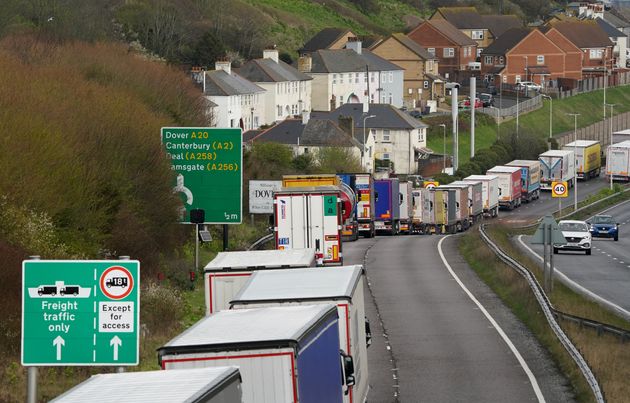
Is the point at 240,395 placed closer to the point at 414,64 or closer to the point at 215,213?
the point at 215,213

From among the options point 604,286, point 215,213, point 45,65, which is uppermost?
point 45,65

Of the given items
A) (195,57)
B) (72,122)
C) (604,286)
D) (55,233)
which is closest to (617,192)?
(195,57)

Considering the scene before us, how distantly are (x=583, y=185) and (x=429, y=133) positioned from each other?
755 inches

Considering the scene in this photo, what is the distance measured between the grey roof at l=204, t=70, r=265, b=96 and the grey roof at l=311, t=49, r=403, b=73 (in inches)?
758

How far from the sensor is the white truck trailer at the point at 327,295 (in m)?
19.5

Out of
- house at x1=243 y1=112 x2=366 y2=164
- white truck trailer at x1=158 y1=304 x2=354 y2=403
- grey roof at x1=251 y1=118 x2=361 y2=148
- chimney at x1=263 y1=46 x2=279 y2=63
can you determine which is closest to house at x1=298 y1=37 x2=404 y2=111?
chimney at x1=263 y1=46 x2=279 y2=63

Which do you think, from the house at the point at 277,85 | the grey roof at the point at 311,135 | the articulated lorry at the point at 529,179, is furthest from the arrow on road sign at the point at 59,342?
the house at the point at 277,85

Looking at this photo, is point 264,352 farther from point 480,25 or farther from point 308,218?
point 480,25

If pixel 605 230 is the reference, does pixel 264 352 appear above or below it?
above

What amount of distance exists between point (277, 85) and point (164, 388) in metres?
111

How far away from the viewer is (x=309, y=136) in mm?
102438

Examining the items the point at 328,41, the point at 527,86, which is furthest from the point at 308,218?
the point at 527,86

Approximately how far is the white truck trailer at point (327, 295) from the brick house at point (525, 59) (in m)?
151

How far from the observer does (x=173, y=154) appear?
117 ft
